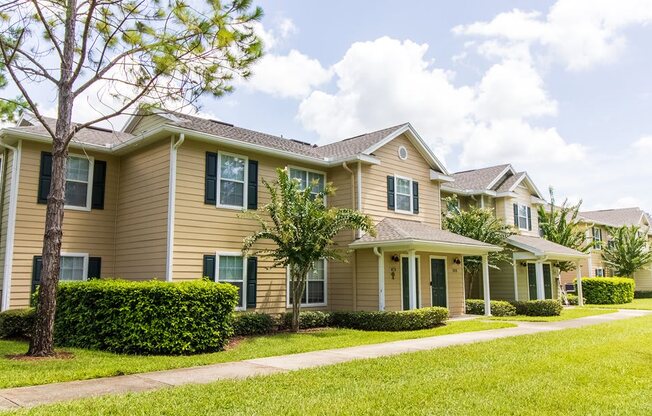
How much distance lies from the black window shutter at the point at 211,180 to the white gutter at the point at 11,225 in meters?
4.73

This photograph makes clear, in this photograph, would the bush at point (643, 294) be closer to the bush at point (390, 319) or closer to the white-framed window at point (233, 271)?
the bush at point (390, 319)

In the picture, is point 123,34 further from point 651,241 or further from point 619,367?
point 651,241

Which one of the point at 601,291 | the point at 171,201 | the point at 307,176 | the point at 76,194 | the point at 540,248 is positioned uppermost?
the point at 307,176

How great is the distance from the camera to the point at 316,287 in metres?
15.9

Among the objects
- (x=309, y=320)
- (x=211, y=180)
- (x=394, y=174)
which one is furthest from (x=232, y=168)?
(x=394, y=174)

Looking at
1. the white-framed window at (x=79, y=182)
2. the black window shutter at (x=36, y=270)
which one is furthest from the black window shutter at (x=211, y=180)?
the black window shutter at (x=36, y=270)

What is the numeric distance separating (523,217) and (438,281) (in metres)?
9.20

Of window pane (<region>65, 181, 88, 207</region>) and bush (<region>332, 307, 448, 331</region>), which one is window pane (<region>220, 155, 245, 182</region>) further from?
bush (<region>332, 307, 448, 331</region>)

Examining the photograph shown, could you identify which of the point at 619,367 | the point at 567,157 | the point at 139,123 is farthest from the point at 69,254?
the point at 567,157

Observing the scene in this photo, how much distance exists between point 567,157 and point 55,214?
18284mm

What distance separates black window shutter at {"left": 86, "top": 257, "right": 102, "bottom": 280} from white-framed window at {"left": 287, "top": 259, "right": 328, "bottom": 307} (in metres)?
5.87

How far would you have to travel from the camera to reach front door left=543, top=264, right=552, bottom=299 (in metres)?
23.3

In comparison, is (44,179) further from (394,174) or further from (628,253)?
(628,253)

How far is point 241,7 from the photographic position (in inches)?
367
